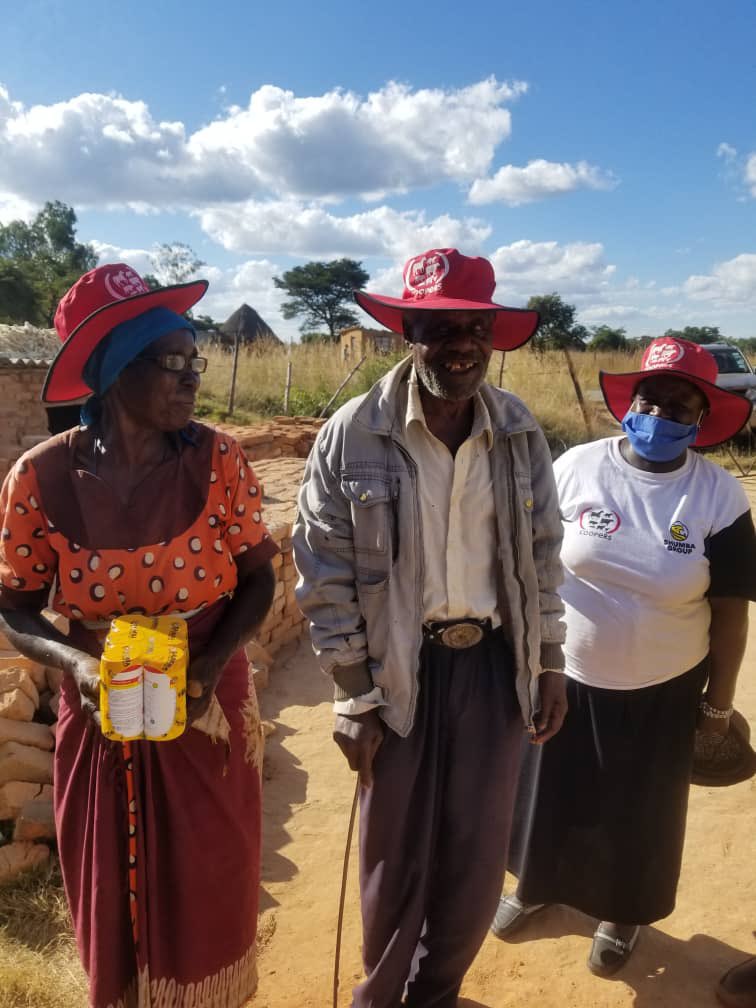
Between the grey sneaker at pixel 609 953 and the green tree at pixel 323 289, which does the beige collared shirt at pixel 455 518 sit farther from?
the green tree at pixel 323 289

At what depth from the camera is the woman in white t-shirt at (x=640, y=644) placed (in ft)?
7.11

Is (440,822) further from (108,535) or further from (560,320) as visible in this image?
(560,320)

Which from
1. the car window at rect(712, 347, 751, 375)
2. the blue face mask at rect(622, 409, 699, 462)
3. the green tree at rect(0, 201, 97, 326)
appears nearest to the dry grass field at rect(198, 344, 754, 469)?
the car window at rect(712, 347, 751, 375)

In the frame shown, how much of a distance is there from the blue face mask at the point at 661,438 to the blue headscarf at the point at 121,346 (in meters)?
1.38

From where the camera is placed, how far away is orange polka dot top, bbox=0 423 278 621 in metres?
1.68

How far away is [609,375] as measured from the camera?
100.0 inches

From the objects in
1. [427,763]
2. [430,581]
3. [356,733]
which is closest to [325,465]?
[430,581]

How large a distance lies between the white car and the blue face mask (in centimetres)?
1096

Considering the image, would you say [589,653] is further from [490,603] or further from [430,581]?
[430,581]

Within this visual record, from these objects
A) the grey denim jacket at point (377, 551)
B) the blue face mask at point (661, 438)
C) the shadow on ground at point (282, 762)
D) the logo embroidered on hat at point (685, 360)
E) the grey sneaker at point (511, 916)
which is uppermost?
the logo embroidered on hat at point (685, 360)

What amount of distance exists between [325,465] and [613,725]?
125 centimetres

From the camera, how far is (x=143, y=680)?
1.55m

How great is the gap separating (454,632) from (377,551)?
0.95 feet

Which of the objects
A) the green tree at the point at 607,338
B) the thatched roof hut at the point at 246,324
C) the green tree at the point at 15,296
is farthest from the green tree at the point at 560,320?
the green tree at the point at 15,296
